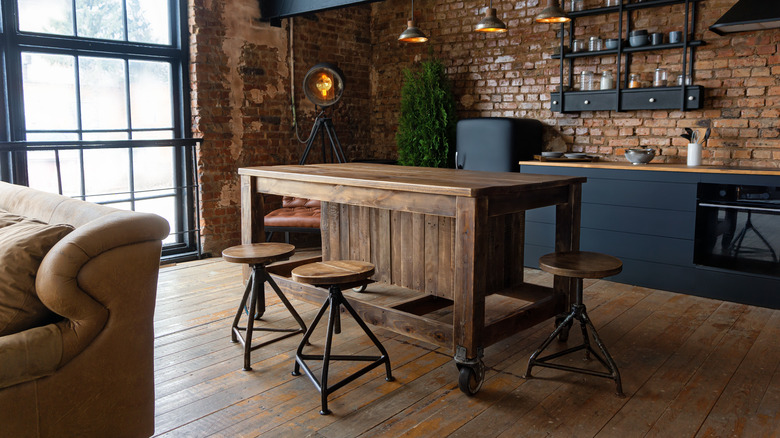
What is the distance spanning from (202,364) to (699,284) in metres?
Answer: 3.43

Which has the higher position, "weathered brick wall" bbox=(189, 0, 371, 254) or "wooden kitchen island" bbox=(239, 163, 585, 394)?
"weathered brick wall" bbox=(189, 0, 371, 254)

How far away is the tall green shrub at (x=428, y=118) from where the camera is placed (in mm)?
5992

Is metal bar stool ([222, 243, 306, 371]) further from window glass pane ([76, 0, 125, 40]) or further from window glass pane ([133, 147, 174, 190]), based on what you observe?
window glass pane ([76, 0, 125, 40])

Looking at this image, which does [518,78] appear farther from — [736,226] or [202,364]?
[202,364]

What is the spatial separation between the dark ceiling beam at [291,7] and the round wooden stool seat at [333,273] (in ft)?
9.25

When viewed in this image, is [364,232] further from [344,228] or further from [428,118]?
[428,118]

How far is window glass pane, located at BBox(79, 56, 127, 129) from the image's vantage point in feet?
15.5

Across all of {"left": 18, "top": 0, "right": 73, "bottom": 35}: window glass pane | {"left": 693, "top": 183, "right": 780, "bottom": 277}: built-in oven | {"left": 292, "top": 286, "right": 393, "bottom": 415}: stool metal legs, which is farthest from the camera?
{"left": 18, "top": 0, "right": 73, "bottom": 35}: window glass pane

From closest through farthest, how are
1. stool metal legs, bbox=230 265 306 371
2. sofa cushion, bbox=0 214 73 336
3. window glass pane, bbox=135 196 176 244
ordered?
1. sofa cushion, bbox=0 214 73 336
2. stool metal legs, bbox=230 265 306 371
3. window glass pane, bbox=135 196 176 244

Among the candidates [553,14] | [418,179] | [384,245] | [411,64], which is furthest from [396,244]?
[411,64]

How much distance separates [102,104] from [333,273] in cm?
324

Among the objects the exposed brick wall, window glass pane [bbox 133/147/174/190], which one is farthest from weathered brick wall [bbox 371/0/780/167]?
window glass pane [bbox 133/147/174/190]

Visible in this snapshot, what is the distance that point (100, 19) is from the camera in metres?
4.77

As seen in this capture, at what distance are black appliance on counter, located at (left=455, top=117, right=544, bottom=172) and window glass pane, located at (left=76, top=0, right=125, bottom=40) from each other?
3044 millimetres
